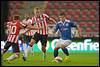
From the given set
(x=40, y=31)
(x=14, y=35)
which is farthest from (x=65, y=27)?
(x=14, y=35)

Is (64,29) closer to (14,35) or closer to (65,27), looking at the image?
(65,27)

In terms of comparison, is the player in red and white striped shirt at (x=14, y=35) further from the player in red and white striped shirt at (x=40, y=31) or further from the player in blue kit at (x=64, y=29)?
the player in blue kit at (x=64, y=29)

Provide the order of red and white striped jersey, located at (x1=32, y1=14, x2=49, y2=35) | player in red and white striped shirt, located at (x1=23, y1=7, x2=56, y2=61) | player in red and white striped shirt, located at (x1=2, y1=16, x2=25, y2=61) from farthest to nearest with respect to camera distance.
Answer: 1. red and white striped jersey, located at (x1=32, y1=14, x2=49, y2=35)
2. player in red and white striped shirt, located at (x1=23, y1=7, x2=56, y2=61)
3. player in red and white striped shirt, located at (x1=2, y1=16, x2=25, y2=61)

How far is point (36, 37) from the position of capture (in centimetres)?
1036

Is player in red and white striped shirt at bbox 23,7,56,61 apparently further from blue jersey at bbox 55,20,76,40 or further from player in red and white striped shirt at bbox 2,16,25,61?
player in red and white striped shirt at bbox 2,16,25,61

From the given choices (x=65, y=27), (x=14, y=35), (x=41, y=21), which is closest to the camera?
(x=14, y=35)

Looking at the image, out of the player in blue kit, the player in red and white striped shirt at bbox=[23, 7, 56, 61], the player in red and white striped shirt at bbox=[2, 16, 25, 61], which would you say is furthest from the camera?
the player in red and white striped shirt at bbox=[23, 7, 56, 61]

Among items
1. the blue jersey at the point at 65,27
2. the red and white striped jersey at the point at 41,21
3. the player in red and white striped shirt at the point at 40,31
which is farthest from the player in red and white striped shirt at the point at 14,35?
the blue jersey at the point at 65,27

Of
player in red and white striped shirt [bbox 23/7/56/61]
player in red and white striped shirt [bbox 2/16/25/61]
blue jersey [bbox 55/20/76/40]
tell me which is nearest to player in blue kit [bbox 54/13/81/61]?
blue jersey [bbox 55/20/76/40]

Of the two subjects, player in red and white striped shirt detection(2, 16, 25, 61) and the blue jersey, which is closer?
player in red and white striped shirt detection(2, 16, 25, 61)

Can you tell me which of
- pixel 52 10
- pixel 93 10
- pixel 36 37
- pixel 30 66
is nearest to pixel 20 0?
pixel 52 10

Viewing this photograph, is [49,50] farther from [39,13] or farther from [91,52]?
[39,13]

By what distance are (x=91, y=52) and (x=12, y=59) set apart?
5.73 metres

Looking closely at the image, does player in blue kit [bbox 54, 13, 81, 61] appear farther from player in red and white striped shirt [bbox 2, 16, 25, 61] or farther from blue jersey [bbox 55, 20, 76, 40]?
player in red and white striped shirt [bbox 2, 16, 25, 61]
